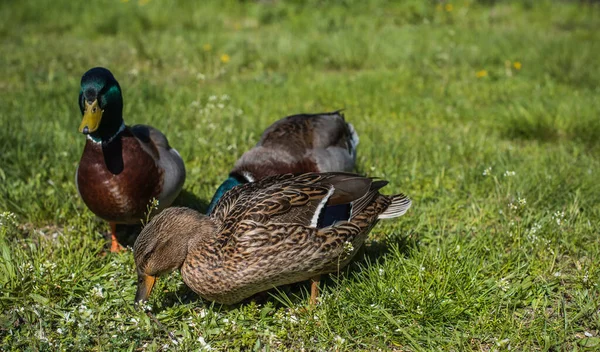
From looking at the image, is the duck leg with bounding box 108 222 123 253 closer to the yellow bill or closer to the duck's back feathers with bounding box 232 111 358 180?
the yellow bill

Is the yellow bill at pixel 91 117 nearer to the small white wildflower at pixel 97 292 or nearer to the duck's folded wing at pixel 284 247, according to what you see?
the small white wildflower at pixel 97 292

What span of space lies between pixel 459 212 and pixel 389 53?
12.4 feet

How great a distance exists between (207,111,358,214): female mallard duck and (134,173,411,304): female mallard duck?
941mm

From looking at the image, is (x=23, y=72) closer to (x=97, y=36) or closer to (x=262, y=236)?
(x=97, y=36)

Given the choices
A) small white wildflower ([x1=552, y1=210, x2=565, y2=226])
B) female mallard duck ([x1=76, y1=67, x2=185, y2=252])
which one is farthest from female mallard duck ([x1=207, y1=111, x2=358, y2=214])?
small white wildflower ([x1=552, y1=210, x2=565, y2=226])

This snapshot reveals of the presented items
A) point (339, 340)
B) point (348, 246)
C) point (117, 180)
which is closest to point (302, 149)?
point (117, 180)

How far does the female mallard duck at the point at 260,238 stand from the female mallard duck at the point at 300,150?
94 centimetres

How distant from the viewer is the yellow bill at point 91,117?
335cm

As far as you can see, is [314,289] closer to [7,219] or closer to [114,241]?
[114,241]

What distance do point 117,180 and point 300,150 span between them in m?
1.37

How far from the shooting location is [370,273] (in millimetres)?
3088

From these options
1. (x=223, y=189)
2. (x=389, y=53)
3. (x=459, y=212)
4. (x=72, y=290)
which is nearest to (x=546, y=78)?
(x=389, y=53)

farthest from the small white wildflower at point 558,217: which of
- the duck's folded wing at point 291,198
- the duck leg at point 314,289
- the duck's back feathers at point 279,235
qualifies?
the duck leg at point 314,289

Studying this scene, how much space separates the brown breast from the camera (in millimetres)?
3535
